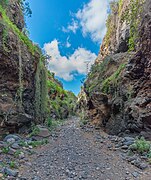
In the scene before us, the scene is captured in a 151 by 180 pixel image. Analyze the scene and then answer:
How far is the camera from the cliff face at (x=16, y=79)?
24.1ft

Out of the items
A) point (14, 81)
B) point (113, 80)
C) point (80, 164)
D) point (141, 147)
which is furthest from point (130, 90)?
point (14, 81)

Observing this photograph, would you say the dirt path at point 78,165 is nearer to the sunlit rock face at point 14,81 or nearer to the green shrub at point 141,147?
the green shrub at point 141,147

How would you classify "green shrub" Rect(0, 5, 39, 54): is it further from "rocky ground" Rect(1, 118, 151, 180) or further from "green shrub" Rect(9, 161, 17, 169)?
"green shrub" Rect(9, 161, 17, 169)

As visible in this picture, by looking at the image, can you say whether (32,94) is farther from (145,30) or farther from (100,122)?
(145,30)

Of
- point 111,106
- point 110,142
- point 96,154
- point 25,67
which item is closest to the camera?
point 96,154

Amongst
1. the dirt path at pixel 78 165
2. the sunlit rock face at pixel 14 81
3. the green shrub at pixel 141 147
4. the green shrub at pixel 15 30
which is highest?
the green shrub at pixel 15 30

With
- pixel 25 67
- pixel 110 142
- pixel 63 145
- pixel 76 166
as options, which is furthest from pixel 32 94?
pixel 76 166

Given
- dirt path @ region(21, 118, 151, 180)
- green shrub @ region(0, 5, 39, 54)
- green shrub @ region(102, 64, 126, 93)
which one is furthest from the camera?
green shrub @ region(102, 64, 126, 93)

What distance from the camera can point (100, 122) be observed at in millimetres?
11766

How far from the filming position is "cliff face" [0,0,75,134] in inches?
289

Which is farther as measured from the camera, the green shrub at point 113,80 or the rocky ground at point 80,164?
the green shrub at point 113,80

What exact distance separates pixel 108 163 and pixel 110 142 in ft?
8.87

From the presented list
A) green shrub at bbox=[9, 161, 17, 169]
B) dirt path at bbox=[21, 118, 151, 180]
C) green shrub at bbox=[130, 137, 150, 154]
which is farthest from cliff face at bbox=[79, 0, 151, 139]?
green shrub at bbox=[9, 161, 17, 169]

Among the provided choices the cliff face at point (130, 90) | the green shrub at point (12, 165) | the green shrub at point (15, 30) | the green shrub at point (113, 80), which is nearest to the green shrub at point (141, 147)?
the cliff face at point (130, 90)
